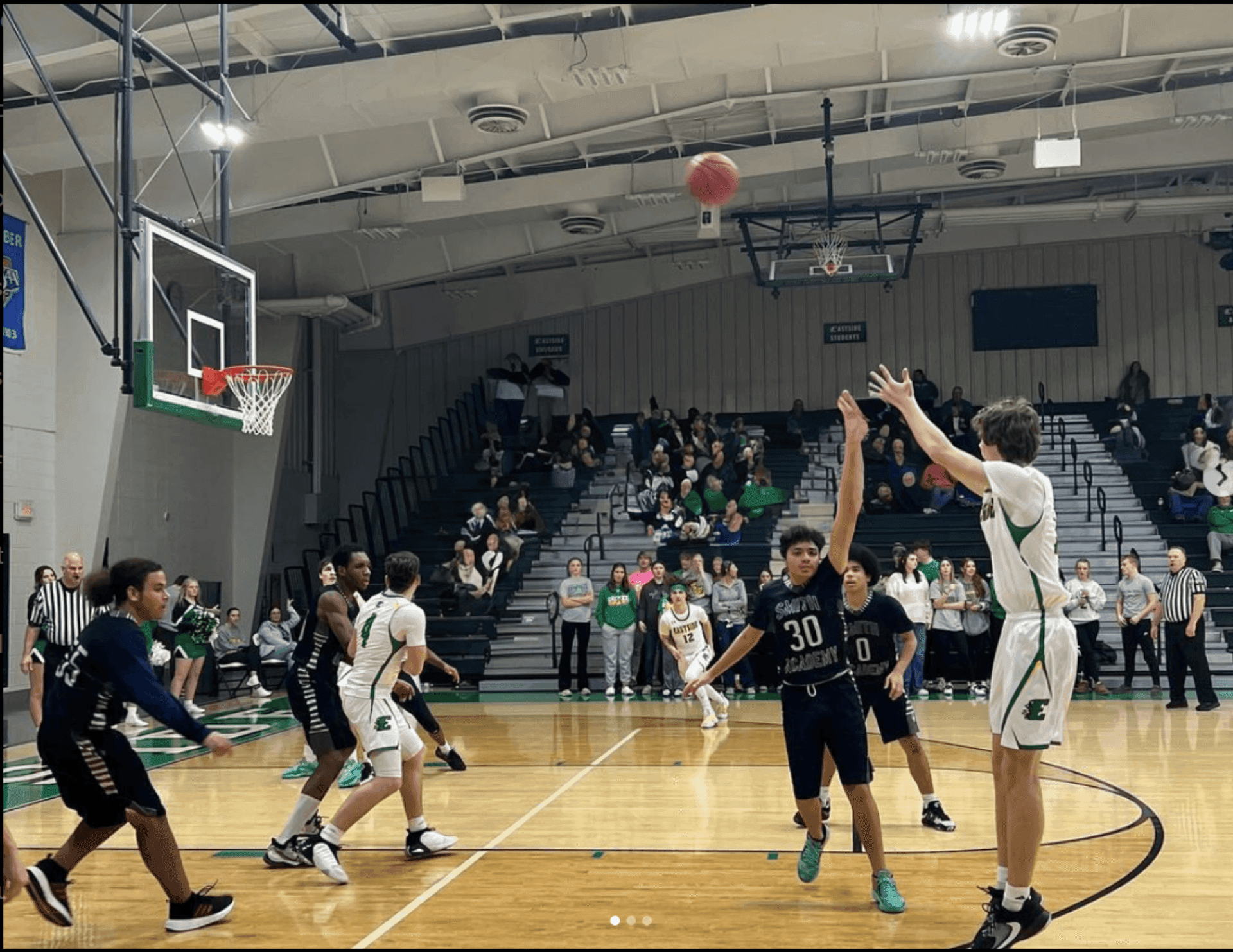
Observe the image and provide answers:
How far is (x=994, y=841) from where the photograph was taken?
7820 millimetres

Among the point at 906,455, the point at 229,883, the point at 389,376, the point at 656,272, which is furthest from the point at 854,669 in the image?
the point at 389,376

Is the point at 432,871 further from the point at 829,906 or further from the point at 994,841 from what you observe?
the point at 994,841

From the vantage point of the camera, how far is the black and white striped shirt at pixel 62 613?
11500 mm

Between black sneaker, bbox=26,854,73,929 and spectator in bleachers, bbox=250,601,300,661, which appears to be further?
spectator in bleachers, bbox=250,601,300,661

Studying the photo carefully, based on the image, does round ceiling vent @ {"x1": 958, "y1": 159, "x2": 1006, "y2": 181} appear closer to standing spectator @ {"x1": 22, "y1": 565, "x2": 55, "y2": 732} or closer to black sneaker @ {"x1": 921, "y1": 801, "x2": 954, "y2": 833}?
black sneaker @ {"x1": 921, "y1": 801, "x2": 954, "y2": 833}

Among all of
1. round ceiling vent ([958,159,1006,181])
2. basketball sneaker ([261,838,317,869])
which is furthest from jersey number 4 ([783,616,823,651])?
round ceiling vent ([958,159,1006,181])

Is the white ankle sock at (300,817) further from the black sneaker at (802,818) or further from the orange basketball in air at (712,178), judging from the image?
the orange basketball in air at (712,178)

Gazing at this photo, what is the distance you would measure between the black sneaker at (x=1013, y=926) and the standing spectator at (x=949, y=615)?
1220 centimetres

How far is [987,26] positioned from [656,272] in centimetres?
1477

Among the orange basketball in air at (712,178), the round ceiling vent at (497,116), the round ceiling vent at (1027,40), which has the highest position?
the round ceiling vent at (1027,40)

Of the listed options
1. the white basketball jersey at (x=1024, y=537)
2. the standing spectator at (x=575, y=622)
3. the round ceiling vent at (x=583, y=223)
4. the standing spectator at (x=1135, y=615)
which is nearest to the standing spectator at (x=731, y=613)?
the standing spectator at (x=575, y=622)

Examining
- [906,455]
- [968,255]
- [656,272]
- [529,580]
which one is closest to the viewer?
[529,580]

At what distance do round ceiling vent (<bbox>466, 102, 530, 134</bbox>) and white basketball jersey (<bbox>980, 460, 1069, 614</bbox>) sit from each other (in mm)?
9912

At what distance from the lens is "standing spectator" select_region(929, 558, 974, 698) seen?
1738cm
